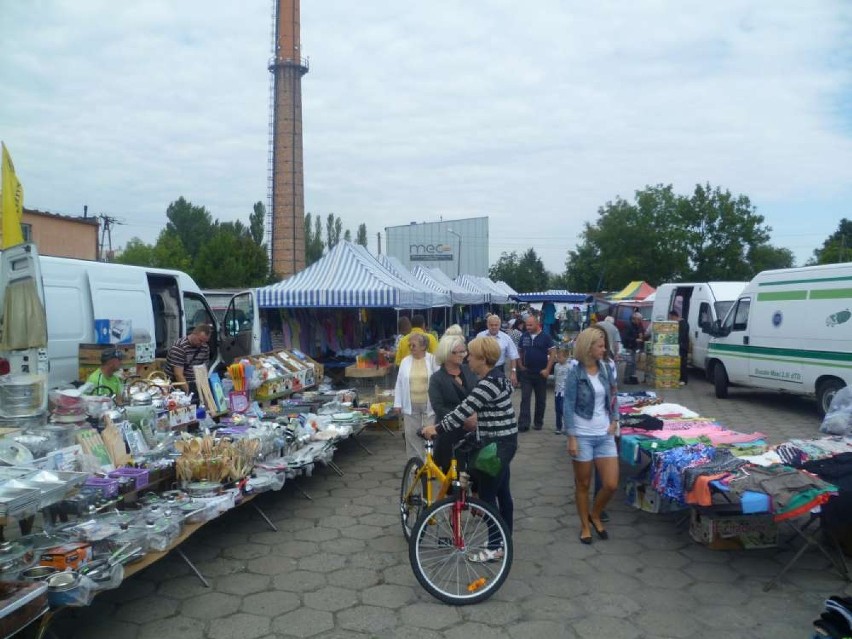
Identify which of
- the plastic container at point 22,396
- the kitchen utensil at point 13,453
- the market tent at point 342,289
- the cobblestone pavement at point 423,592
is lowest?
the cobblestone pavement at point 423,592

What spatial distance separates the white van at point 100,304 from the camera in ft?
23.1

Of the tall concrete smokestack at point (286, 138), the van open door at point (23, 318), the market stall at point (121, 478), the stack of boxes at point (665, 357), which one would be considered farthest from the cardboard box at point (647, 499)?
the tall concrete smokestack at point (286, 138)

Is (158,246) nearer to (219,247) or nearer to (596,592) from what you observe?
A: (219,247)

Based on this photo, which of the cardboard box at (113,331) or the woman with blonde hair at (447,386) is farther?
the cardboard box at (113,331)

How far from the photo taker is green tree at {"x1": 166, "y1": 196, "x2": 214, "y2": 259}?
5369 cm

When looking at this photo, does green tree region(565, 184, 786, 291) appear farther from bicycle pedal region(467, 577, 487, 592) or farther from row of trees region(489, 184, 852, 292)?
bicycle pedal region(467, 577, 487, 592)

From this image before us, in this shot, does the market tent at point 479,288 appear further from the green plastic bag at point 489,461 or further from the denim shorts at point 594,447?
the green plastic bag at point 489,461

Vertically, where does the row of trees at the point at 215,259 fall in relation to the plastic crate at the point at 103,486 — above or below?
above

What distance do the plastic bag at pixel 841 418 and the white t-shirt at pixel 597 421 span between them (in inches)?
92.8

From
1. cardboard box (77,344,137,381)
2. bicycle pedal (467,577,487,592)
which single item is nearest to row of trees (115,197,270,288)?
cardboard box (77,344,137,381)

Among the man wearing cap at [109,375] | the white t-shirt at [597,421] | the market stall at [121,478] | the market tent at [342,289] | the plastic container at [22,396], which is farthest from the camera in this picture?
the market tent at [342,289]

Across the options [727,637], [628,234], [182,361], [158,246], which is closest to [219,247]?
[158,246]

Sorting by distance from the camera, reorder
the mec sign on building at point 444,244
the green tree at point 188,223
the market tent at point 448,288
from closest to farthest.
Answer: the market tent at point 448,288, the mec sign on building at point 444,244, the green tree at point 188,223

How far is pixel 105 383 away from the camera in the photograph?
6129mm
